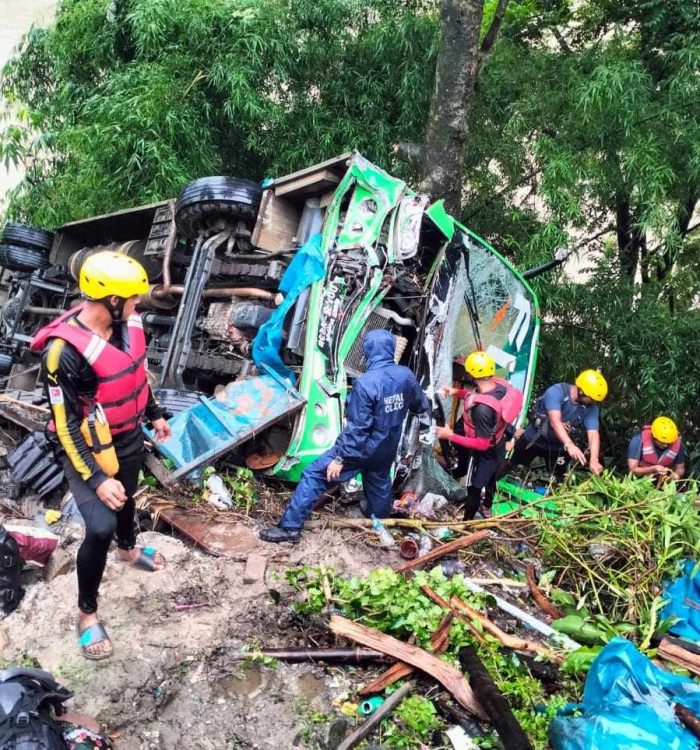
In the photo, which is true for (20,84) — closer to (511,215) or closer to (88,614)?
Answer: (511,215)

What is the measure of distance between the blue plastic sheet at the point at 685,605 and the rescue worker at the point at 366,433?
191cm

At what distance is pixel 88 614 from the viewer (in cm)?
304

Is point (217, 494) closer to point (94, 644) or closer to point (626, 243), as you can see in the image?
point (94, 644)

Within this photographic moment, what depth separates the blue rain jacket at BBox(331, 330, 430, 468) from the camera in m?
4.47

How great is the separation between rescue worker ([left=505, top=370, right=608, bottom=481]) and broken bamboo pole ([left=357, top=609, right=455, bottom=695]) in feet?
9.77

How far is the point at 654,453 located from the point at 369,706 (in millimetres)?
4264

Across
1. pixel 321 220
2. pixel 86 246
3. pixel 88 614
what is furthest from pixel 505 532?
Answer: pixel 86 246

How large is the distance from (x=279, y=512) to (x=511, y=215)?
5155mm

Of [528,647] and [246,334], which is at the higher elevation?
[246,334]

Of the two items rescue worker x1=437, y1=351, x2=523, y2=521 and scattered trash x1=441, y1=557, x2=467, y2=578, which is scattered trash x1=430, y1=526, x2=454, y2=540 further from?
rescue worker x1=437, y1=351, x2=523, y2=521

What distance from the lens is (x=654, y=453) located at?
611cm

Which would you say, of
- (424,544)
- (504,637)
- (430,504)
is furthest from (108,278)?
(430,504)

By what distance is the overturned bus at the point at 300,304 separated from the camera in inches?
209

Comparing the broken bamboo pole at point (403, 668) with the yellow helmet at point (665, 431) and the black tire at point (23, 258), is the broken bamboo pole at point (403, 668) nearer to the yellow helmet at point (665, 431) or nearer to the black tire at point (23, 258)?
the yellow helmet at point (665, 431)
